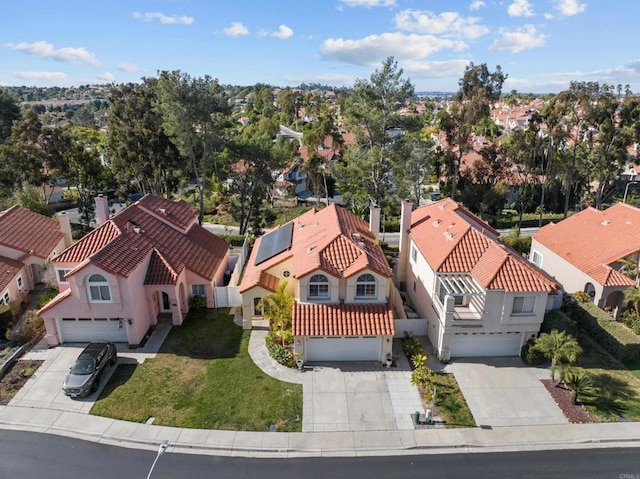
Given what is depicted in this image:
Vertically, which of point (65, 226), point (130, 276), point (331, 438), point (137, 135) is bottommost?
point (331, 438)

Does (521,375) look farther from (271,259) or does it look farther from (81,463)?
(81,463)

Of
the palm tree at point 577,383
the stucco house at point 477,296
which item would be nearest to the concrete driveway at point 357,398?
the stucco house at point 477,296

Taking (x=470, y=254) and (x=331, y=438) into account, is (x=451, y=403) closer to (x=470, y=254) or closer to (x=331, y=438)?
(x=331, y=438)

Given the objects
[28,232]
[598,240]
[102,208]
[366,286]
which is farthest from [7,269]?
[598,240]

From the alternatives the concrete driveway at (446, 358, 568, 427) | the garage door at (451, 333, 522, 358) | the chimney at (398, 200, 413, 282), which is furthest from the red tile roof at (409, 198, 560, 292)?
the concrete driveway at (446, 358, 568, 427)

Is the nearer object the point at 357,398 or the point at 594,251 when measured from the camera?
the point at 357,398

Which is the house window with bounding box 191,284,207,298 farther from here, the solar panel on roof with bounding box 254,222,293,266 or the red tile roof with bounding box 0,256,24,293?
the red tile roof with bounding box 0,256,24,293

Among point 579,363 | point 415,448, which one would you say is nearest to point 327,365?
point 415,448
